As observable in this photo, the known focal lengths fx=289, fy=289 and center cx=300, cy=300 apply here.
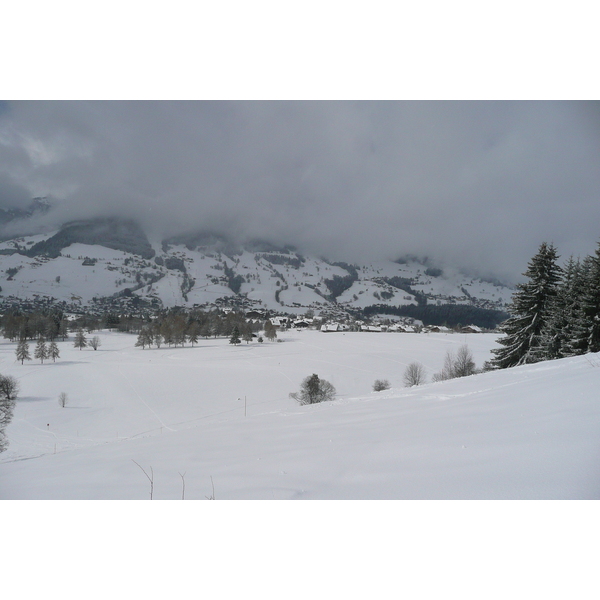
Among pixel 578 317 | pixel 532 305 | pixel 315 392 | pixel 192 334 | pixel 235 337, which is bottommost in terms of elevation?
pixel 192 334

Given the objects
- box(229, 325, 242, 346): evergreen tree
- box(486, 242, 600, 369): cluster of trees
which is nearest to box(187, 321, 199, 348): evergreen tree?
box(229, 325, 242, 346): evergreen tree

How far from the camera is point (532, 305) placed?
15.8 m

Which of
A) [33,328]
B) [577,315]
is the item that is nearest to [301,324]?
[33,328]

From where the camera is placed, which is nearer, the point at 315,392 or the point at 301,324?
the point at 315,392

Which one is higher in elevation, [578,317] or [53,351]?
[578,317]

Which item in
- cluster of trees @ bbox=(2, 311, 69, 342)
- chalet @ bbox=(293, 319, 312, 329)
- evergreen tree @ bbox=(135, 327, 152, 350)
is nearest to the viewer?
cluster of trees @ bbox=(2, 311, 69, 342)

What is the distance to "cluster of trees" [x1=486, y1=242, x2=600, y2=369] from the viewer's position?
1362 cm

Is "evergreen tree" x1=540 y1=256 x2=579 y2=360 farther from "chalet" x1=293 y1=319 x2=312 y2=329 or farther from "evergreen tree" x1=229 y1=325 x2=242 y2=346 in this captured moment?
"chalet" x1=293 y1=319 x2=312 y2=329

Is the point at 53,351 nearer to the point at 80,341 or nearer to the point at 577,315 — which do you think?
the point at 80,341

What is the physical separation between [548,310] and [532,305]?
28.2 inches

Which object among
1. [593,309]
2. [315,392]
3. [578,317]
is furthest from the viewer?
[315,392]

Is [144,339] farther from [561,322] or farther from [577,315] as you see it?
[577,315]

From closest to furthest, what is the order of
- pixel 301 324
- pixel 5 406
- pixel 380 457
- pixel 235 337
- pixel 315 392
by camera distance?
pixel 380 457, pixel 5 406, pixel 315 392, pixel 235 337, pixel 301 324

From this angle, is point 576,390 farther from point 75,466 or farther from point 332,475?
point 75,466
